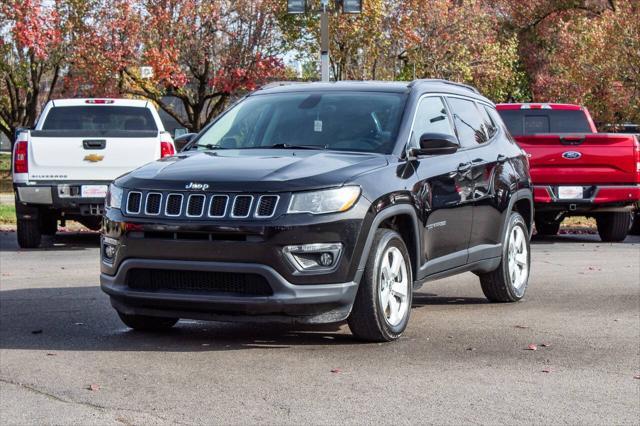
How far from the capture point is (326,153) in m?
7.95

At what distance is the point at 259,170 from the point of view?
7.42 metres

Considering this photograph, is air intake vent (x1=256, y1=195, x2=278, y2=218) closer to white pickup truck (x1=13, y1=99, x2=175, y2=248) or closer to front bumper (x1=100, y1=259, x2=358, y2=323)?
front bumper (x1=100, y1=259, x2=358, y2=323)

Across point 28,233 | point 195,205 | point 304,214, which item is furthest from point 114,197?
point 28,233

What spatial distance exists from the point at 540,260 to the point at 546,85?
3462 centimetres

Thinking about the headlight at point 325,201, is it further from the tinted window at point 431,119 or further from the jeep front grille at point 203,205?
the tinted window at point 431,119

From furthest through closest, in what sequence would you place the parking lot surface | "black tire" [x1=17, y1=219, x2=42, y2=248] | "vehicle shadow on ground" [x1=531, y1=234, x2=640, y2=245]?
"vehicle shadow on ground" [x1=531, y1=234, x2=640, y2=245] → "black tire" [x1=17, y1=219, x2=42, y2=248] → the parking lot surface

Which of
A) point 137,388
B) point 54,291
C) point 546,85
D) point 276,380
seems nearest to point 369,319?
point 276,380

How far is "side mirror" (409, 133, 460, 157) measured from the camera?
8.20 meters

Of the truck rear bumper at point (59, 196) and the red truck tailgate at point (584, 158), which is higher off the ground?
the red truck tailgate at point (584, 158)

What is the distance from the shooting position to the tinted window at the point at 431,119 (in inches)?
339

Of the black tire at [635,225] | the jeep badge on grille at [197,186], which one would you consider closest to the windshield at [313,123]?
the jeep badge on grille at [197,186]

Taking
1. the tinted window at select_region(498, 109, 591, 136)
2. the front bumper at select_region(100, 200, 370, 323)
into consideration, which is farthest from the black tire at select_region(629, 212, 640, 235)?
the front bumper at select_region(100, 200, 370, 323)

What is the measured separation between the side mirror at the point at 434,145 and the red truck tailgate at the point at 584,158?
739 centimetres

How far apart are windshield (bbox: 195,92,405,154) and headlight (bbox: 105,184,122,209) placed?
1032 millimetres
